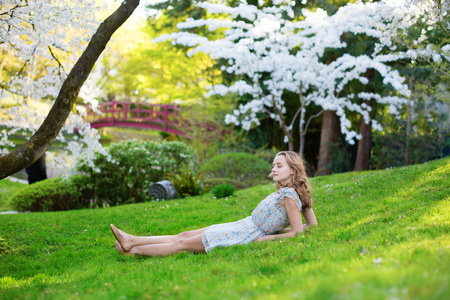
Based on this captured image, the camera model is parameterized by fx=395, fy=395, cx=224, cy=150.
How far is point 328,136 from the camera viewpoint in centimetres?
1552

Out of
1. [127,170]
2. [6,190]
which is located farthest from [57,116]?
[6,190]

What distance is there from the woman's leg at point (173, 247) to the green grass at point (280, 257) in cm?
12

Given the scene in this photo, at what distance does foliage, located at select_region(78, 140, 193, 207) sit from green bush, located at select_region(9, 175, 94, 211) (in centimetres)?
45

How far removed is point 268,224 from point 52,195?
29.6ft

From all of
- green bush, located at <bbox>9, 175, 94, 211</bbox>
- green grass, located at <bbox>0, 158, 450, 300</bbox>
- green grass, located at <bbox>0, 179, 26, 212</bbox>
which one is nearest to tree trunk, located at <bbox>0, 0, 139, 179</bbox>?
green grass, located at <bbox>0, 158, 450, 300</bbox>

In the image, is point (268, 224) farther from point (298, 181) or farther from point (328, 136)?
point (328, 136)

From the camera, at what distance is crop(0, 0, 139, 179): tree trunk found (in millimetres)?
5137

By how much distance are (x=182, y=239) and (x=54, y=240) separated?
300 centimetres

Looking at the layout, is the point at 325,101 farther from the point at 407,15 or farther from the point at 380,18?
the point at 407,15

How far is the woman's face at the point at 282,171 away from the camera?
476cm

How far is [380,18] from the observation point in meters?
10.7

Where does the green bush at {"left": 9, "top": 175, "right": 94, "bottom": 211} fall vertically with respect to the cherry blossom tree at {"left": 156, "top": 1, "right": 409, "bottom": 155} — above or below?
below

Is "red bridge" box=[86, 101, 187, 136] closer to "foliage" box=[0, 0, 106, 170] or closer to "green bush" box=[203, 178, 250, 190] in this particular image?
"green bush" box=[203, 178, 250, 190]

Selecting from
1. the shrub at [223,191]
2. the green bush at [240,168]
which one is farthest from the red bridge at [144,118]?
the shrub at [223,191]
